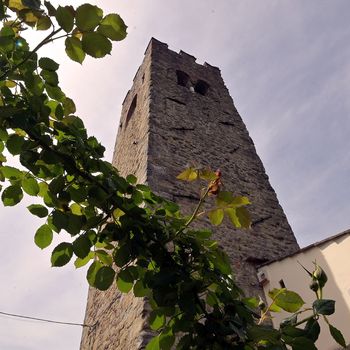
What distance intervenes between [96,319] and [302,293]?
2.69 meters

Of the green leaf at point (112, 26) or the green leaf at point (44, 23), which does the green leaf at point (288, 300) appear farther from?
the green leaf at point (44, 23)

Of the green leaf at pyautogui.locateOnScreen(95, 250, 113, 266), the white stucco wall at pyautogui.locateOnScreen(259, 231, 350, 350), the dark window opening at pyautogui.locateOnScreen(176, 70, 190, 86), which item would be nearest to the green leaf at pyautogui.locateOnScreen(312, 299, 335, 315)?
the green leaf at pyautogui.locateOnScreen(95, 250, 113, 266)

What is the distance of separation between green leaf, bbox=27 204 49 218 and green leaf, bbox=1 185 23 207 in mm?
78

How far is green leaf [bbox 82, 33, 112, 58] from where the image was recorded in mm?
1029

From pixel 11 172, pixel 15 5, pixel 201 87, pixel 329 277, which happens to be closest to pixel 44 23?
pixel 15 5

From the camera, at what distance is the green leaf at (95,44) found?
3.38 feet

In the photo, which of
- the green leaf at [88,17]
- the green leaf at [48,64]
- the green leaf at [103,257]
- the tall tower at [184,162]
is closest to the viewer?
the green leaf at [88,17]

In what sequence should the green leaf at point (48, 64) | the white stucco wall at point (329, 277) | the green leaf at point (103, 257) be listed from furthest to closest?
the white stucco wall at point (329, 277) → the green leaf at point (103, 257) → the green leaf at point (48, 64)

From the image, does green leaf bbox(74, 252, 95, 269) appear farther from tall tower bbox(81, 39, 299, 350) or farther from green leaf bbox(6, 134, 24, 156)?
tall tower bbox(81, 39, 299, 350)

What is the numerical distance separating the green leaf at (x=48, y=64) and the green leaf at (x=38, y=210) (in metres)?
0.46

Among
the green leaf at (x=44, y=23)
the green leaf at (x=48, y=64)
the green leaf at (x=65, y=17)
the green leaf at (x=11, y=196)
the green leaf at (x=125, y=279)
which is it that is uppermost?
the green leaf at (x=44, y=23)

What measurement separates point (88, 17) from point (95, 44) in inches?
2.8

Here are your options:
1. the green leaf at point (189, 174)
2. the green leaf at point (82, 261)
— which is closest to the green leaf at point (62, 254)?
the green leaf at point (82, 261)

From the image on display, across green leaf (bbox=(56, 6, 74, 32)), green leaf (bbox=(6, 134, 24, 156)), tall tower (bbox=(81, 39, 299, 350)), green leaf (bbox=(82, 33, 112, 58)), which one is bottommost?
green leaf (bbox=(6, 134, 24, 156))
